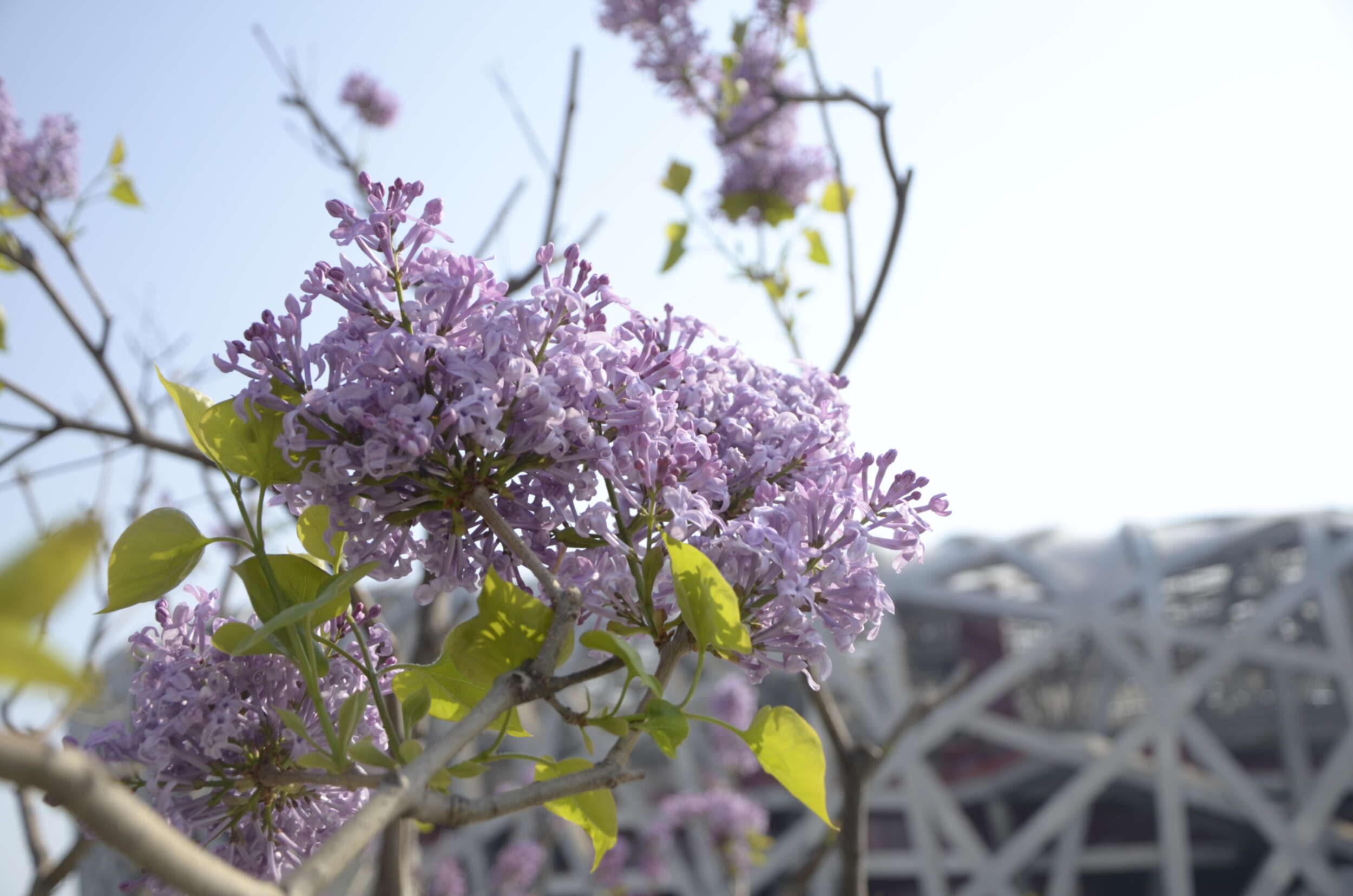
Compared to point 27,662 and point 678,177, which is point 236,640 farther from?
point 678,177

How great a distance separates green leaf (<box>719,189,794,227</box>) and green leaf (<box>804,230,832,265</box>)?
235mm

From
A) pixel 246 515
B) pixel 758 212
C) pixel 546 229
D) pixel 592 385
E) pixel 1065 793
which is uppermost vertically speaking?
pixel 758 212

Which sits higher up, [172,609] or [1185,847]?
[172,609]

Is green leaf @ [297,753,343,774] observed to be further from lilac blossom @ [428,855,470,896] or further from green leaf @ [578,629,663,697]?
lilac blossom @ [428,855,470,896]

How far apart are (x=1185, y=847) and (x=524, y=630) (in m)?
18.7

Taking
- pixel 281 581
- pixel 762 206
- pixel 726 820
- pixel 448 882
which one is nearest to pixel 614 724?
pixel 281 581

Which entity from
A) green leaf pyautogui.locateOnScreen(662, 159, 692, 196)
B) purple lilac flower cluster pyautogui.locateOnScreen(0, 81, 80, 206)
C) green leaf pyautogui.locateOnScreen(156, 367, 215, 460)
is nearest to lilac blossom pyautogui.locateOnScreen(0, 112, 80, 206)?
purple lilac flower cluster pyautogui.locateOnScreen(0, 81, 80, 206)

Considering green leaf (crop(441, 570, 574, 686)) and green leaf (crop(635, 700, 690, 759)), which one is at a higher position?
green leaf (crop(441, 570, 574, 686))

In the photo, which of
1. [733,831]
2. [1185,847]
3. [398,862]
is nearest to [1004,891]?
[1185,847]

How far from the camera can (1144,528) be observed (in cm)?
1941

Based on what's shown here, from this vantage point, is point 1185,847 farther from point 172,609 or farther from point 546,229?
point 172,609

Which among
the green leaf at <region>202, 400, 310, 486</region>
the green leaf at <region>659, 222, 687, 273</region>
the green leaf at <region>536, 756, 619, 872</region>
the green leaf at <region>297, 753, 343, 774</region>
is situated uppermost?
the green leaf at <region>659, 222, 687, 273</region>

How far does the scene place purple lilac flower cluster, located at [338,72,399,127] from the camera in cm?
527

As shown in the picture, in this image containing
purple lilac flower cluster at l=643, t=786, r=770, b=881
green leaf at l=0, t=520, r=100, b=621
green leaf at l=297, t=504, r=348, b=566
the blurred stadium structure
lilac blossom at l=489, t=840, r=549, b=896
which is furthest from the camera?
the blurred stadium structure
